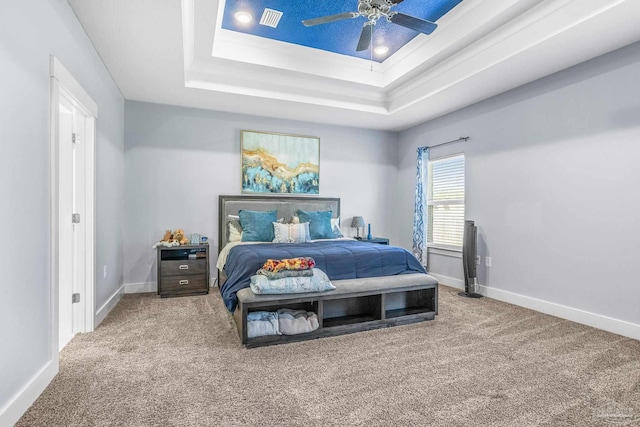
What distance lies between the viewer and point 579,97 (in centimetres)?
334

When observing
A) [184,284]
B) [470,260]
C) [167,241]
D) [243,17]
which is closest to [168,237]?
[167,241]

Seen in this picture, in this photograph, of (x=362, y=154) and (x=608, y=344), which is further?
(x=362, y=154)

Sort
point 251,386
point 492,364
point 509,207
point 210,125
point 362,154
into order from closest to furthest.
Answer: point 251,386 → point 492,364 → point 509,207 → point 210,125 → point 362,154

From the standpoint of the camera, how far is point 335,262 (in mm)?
3242

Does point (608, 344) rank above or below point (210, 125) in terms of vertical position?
below

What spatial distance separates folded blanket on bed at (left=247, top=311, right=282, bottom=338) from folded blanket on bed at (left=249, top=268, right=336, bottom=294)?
8.8 inches

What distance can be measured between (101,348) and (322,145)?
13.3 ft

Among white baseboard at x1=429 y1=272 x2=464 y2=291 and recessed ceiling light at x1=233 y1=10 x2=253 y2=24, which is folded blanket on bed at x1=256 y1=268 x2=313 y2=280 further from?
white baseboard at x1=429 y1=272 x2=464 y2=291

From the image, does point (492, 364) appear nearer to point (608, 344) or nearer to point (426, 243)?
point (608, 344)

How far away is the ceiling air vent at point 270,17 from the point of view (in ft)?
10.6

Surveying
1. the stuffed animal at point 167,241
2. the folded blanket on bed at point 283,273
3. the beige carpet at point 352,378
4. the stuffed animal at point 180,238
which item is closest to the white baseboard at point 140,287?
the stuffed animal at point 167,241

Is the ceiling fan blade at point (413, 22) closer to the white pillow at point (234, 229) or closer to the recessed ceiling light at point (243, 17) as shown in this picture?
the recessed ceiling light at point (243, 17)

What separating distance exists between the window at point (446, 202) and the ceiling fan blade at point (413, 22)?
2.43 metres

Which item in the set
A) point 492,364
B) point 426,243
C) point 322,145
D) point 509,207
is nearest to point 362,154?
point 322,145
